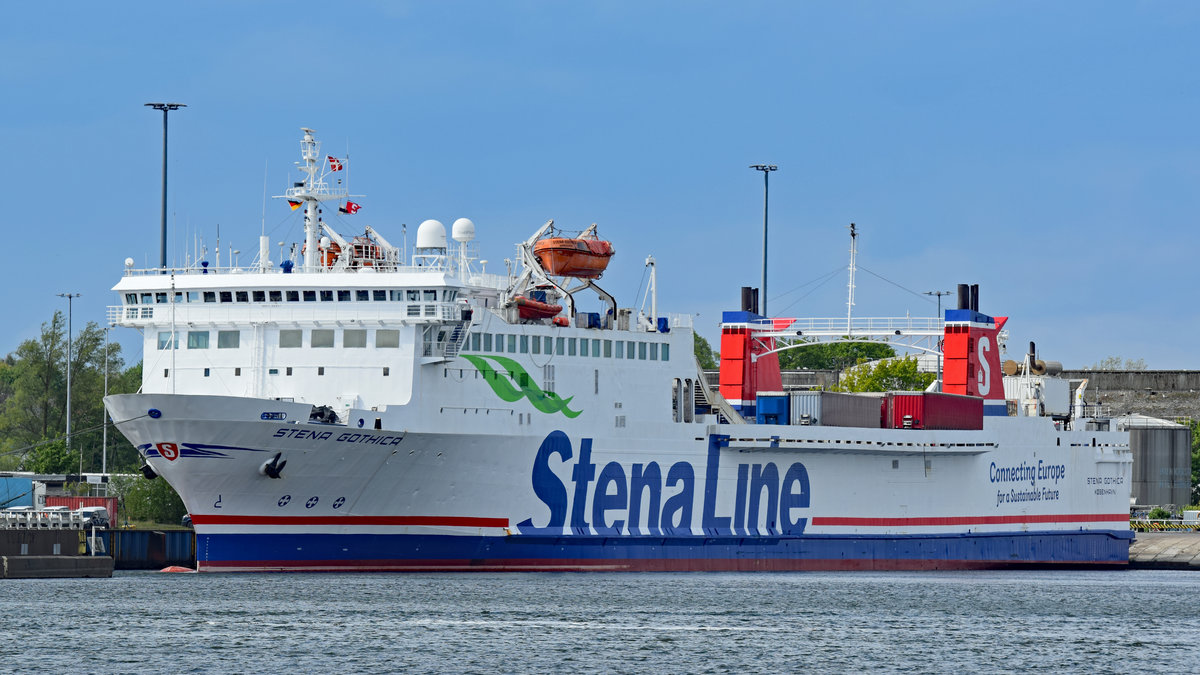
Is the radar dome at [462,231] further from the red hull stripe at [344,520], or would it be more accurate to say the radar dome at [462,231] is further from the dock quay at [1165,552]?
the dock quay at [1165,552]

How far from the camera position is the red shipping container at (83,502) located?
68.1 metres

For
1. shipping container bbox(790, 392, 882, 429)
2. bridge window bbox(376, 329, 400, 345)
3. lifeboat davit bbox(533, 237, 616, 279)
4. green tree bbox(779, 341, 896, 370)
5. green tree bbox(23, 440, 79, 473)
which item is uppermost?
green tree bbox(779, 341, 896, 370)

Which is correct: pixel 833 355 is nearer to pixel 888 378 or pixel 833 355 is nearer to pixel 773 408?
pixel 888 378

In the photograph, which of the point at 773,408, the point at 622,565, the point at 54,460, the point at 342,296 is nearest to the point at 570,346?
the point at 622,565

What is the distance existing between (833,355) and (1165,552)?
5820 cm

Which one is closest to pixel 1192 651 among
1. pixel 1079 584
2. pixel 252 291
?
pixel 1079 584

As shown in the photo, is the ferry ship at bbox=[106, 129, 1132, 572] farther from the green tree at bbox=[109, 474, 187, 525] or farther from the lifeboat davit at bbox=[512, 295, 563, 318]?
the green tree at bbox=[109, 474, 187, 525]

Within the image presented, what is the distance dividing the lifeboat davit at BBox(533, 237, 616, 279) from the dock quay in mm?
27937

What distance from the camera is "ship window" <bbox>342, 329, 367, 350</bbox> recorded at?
50625 millimetres

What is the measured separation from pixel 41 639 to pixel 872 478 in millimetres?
30348

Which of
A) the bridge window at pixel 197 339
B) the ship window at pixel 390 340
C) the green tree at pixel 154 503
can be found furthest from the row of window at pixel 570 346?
the green tree at pixel 154 503

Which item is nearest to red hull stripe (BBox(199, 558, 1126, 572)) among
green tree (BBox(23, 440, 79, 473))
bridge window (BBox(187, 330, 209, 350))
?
bridge window (BBox(187, 330, 209, 350))

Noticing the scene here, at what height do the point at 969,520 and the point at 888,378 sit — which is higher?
the point at 888,378

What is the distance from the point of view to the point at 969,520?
6438 cm
